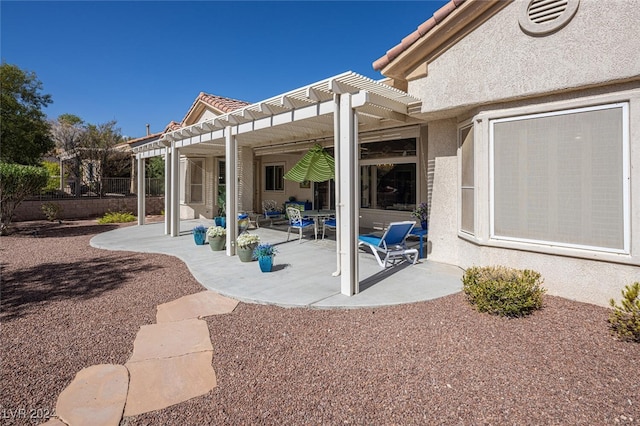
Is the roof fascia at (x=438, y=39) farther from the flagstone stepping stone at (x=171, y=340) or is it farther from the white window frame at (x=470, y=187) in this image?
the flagstone stepping stone at (x=171, y=340)

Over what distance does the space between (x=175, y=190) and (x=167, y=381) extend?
9.44 m

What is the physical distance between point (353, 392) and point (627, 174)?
519cm

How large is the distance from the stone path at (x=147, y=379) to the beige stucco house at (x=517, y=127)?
8.76 feet

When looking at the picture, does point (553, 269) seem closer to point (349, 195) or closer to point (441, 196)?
point (441, 196)

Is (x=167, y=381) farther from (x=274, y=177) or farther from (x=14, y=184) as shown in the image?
(x=274, y=177)

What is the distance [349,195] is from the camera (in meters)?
5.71

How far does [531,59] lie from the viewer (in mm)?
5719

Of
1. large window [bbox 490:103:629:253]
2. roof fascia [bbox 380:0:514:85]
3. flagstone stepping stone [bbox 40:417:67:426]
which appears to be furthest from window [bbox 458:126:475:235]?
flagstone stepping stone [bbox 40:417:67:426]

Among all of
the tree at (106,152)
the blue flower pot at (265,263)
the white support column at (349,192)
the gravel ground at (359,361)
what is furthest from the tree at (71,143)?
the white support column at (349,192)

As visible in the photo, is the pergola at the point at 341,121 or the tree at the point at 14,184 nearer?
the pergola at the point at 341,121

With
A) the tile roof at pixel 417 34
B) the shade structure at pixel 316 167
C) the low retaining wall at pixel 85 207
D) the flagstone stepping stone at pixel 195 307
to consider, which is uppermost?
the tile roof at pixel 417 34

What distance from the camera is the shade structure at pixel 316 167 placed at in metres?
10.5

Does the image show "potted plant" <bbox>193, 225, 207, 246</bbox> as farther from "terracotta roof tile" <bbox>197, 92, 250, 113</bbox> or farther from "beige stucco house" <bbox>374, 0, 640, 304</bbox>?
"beige stucco house" <bbox>374, 0, 640, 304</bbox>

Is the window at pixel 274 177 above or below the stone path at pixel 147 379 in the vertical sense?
above
